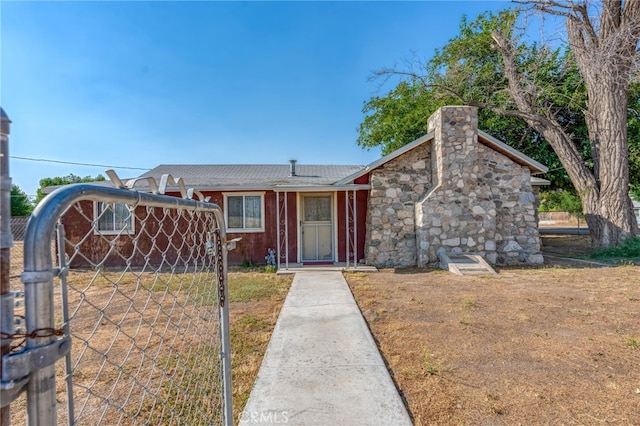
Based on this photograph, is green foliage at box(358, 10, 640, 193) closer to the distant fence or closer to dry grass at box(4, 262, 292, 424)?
dry grass at box(4, 262, 292, 424)

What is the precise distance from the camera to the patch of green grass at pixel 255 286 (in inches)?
252

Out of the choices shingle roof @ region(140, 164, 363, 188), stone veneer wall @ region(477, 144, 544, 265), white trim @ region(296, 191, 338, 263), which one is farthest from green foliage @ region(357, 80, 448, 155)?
white trim @ region(296, 191, 338, 263)

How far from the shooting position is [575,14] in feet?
36.9

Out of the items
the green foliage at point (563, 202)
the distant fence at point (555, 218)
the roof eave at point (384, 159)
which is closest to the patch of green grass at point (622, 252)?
the roof eave at point (384, 159)

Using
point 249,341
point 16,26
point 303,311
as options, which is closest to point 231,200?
point 303,311

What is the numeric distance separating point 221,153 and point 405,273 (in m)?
14.6

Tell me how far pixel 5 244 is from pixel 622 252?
14515mm

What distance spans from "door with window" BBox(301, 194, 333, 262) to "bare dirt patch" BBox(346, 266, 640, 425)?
11.7 ft

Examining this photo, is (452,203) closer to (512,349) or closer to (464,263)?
(464,263)

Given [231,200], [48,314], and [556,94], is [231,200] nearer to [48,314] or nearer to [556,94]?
[48,314]

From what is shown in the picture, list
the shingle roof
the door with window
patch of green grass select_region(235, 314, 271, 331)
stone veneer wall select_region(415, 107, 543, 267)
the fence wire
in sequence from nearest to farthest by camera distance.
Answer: the fence wire → patch of green grass select_region(235, 314, 271, 331) → stone veneer wall select_region(415, 107, 543, 267) → the door with window → the shingle roof

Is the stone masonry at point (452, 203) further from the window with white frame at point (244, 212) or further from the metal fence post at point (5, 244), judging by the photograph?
the metal fence post at point (5, 244)

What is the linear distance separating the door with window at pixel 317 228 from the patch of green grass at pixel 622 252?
9.01 m

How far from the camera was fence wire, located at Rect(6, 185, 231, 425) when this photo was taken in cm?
104
